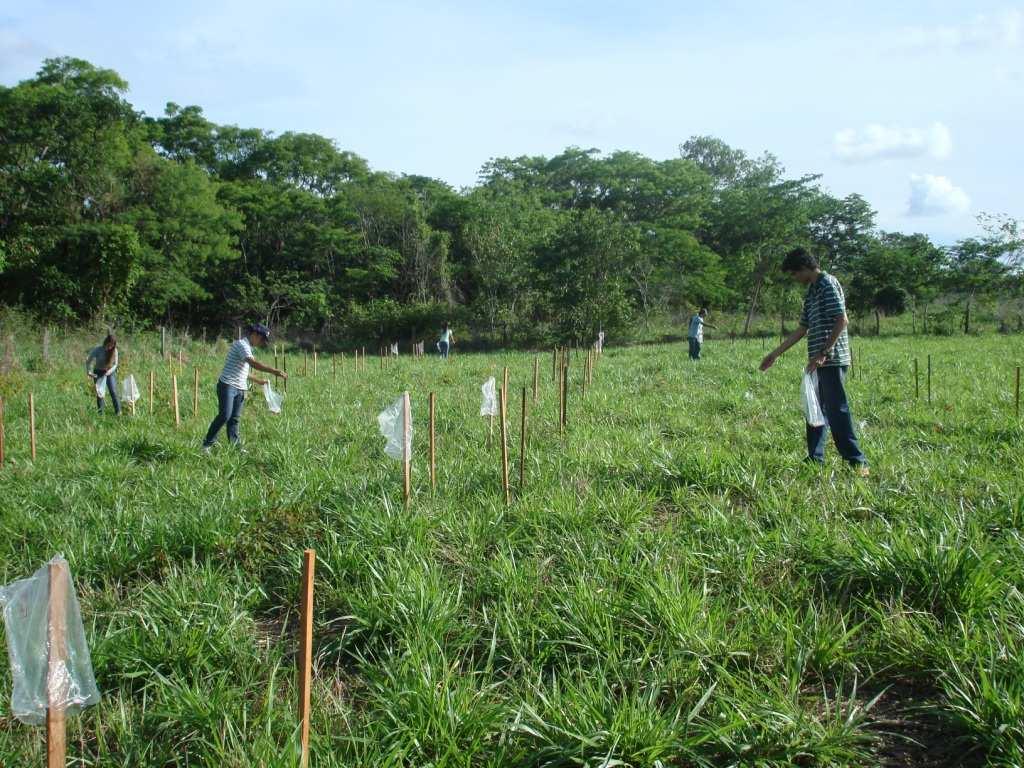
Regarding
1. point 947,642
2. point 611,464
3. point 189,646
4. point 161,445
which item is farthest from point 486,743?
point 161,445

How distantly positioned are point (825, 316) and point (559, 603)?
127 inches

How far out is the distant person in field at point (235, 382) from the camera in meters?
6.86

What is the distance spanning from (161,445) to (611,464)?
430 cm

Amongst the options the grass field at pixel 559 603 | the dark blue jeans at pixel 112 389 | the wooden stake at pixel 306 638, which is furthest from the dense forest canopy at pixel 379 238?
the wooden stake at pixel 306 638

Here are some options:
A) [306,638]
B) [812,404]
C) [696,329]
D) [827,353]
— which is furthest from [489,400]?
[696,329]

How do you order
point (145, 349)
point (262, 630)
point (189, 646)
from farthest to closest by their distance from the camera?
point (145, 349) → point (262, 630) → point (189, 646)

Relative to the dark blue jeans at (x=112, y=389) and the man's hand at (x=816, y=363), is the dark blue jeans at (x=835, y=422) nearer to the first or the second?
the man's hand at (x=816, y=363)

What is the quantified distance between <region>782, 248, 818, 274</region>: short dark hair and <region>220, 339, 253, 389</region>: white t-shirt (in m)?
5.18

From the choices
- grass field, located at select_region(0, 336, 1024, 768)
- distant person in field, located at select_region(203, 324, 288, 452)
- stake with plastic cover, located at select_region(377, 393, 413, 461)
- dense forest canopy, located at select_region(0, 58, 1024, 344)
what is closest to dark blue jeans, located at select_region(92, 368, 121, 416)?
distant person in field, located at select_region(203, 324, 288, 452)

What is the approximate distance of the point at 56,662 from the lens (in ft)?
5.74

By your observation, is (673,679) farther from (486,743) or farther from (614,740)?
(486,743)

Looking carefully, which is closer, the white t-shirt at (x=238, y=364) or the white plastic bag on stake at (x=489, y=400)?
the white plastic bag on stake at (x=489, y=400)

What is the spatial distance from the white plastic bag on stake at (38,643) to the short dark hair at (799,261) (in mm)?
4697

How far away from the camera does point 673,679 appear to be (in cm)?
256
